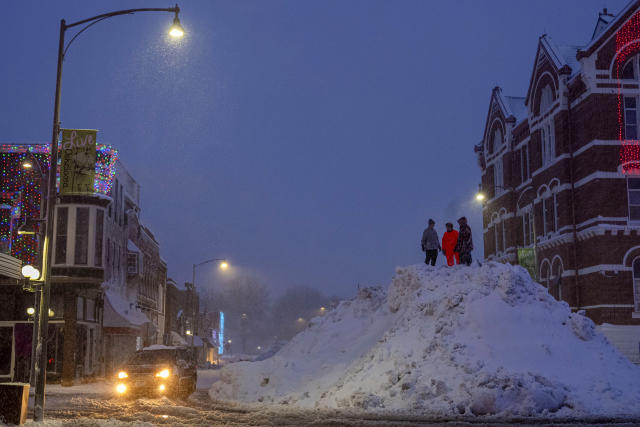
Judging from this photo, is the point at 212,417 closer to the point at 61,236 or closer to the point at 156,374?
the point at 156,374

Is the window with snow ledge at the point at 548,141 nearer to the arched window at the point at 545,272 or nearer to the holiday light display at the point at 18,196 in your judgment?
the arched window at the point at 545,272

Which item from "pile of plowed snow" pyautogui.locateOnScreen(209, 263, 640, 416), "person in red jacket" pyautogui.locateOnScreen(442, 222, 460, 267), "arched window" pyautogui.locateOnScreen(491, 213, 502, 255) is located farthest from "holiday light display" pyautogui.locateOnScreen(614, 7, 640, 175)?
"pile of plowed snow" pyautogui.locateOnScreen(209, 263, 640, 416)

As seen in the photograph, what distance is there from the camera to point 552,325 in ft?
64.4

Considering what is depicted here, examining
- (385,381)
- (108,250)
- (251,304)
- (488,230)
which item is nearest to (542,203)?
(488,230)

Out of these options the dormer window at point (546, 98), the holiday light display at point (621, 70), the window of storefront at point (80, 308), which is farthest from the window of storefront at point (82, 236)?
the holiday light display at point (621, 70)

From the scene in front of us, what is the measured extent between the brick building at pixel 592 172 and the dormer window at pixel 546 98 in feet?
0.20

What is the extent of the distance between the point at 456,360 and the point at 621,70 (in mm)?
26677

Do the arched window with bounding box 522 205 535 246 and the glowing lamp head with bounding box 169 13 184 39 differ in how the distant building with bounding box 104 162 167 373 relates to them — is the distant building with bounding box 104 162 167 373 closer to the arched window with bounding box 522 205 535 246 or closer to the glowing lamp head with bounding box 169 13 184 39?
the glowing lamp head with bounding box 169 13 184 39

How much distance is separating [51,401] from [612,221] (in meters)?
28.0

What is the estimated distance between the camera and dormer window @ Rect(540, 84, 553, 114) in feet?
141

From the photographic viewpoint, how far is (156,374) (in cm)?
2125

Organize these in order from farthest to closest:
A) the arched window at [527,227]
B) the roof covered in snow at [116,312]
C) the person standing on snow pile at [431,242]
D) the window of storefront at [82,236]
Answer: the arched window at [527,227], the roof covered in snow at [116,312], the window of storefront at [82,236], the person standing on snow pile at [431,242]

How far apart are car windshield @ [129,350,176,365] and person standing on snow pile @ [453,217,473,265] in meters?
9.67

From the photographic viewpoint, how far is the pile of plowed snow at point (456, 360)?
15938 millimetres
